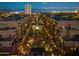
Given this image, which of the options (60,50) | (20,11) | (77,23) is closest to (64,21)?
(77,23)

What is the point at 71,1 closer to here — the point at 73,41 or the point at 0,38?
the point at 73,41

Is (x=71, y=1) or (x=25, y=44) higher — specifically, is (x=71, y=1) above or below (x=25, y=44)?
above

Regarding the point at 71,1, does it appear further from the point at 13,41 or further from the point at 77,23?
the point at 13,41

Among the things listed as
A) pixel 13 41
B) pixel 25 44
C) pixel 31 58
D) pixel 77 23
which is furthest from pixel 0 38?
pixel 77 23

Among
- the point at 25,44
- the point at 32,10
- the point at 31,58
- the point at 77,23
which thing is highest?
the point at 32,10

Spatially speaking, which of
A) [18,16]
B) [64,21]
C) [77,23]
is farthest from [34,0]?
[77,23]

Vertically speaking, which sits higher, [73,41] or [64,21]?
[64,21]

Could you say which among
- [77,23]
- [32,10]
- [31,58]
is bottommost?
[31,58]
